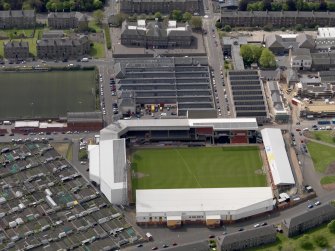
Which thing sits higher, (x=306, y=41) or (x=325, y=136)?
(x=306, y=41)

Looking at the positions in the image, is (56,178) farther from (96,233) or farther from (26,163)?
(96,233)

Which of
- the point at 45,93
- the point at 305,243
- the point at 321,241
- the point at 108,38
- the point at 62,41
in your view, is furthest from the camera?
the point at 108,38

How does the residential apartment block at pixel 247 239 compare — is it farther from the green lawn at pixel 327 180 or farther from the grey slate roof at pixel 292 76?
the grey slate roof at pixel 292 76

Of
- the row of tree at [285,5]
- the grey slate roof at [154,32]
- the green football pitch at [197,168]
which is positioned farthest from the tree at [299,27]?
the green football pitch at [197,168]

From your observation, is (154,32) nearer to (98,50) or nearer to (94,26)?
(98,50)

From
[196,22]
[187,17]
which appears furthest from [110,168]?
[187,17]

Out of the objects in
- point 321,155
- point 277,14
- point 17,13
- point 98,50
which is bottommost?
point 321,155

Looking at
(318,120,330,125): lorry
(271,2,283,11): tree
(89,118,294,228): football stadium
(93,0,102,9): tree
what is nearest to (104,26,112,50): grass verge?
(93,0,102,9): tree
